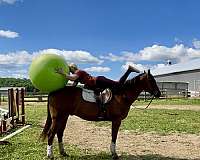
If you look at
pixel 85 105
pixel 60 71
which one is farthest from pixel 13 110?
pixel 60 71

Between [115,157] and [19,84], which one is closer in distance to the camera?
[115,157]

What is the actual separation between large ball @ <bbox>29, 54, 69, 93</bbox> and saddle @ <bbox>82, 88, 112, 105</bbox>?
0.59 m

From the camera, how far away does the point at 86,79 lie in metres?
8.80

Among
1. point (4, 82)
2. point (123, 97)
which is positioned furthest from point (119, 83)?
point (4, 82)

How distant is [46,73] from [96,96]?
1.26 m

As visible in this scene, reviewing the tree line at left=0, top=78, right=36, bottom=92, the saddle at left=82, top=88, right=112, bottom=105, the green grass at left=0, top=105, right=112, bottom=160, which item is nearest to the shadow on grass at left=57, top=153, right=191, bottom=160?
the green grass at left=0, top=105, right=112, bottom=160

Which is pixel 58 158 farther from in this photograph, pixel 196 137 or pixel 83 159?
pixel 196 137

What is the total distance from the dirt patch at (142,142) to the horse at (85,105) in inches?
46.2

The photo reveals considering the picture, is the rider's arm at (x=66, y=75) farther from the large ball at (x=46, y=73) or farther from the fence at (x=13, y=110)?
the fence at (x=13, y=110)

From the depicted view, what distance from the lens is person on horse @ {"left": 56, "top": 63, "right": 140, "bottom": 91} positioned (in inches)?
344

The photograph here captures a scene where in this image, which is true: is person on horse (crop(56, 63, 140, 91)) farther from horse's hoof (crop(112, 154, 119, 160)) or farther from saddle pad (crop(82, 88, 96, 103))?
horse's hoof (crop(112, 154, 119, 160))

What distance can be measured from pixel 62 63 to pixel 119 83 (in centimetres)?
139

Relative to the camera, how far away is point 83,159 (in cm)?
860

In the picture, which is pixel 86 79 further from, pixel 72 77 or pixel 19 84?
pixel 19 84
